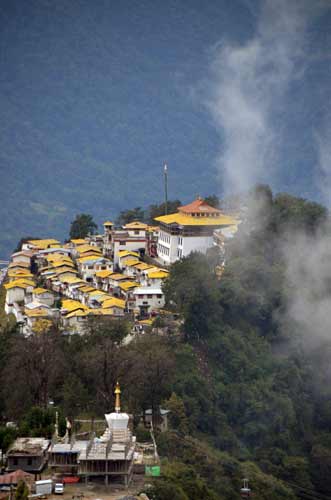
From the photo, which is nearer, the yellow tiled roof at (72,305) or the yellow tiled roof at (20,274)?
the yellow tiled roof at (72,305)

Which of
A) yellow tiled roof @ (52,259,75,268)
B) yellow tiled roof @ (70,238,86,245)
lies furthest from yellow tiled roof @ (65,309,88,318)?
yellow tiled roof @ (70,238,86,245)

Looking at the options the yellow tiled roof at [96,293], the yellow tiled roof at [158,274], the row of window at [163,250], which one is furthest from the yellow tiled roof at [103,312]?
the row of window at [163,250]

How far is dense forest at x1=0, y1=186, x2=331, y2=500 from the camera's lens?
31.8 m

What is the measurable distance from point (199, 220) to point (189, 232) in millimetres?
1209

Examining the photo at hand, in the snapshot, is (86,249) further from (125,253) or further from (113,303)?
(113,303)

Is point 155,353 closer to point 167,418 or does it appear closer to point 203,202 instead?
point 167,418

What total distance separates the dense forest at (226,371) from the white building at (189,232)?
1.78 metres

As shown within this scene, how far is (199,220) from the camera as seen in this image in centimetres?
5081

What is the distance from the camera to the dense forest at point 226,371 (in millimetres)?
31781

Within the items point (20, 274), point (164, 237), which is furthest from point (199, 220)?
point (20, 274)

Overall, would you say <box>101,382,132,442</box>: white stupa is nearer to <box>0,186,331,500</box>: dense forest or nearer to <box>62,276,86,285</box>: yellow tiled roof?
<box>0,186,331,500</box>: dense forest

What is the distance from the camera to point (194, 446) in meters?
31.5

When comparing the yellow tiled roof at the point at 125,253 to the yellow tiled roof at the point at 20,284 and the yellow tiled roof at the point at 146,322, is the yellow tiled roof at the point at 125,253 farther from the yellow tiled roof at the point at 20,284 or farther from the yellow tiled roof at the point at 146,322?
the yellow tiled roof at the point at 146,322

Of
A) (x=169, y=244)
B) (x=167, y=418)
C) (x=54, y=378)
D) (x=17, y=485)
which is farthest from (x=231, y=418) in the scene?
(x=17, y=485)
